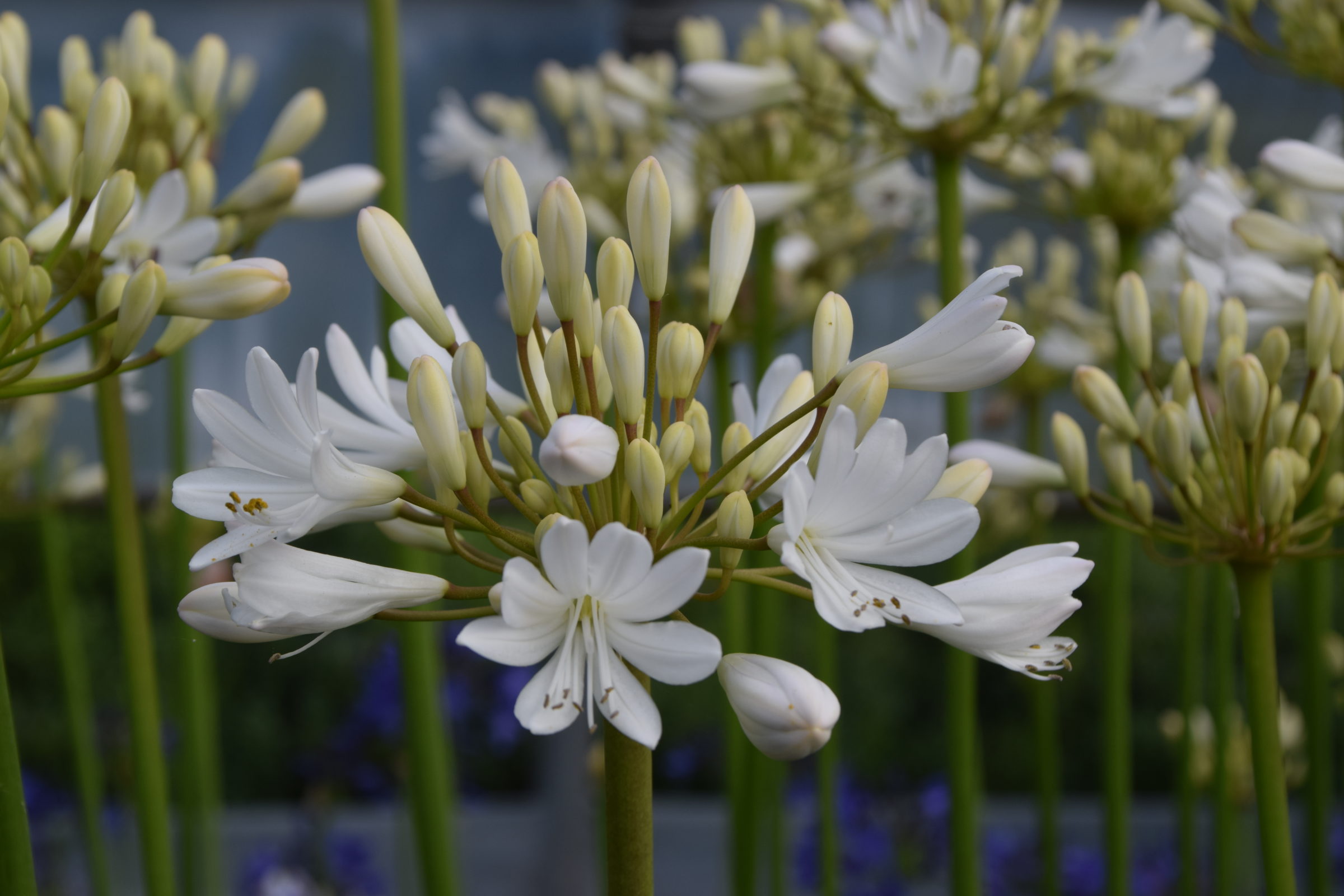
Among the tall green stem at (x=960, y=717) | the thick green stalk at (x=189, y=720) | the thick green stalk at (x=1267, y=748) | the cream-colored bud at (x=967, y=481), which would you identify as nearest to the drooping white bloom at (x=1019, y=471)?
the tall green stem at (x=960, y=717)

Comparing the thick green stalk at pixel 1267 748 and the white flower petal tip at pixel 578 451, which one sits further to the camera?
the thick green stalk at pixel 1267 748

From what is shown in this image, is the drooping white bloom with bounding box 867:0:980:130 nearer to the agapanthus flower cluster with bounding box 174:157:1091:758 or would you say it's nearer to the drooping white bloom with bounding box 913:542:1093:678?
the agapanthus flower cluster with bounding box 174:157:1091:758

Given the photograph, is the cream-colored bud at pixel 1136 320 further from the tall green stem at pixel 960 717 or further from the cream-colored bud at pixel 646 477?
the cream-colored bud at pixel 646 477

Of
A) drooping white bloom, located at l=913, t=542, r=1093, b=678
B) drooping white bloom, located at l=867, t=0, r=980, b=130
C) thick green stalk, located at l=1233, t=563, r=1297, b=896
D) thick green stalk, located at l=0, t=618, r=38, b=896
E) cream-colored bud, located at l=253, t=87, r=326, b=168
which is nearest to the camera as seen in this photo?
drooping white bloom, located at l=913, t=542, r=1093, b=678

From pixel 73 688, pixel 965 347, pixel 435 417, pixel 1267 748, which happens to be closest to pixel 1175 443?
pixel 1267 748

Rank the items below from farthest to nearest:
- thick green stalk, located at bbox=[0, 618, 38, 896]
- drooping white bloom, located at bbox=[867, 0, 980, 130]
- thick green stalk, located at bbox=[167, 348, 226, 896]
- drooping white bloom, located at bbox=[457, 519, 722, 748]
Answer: thick green stalk, located at bbox=[167, 348, 226, 896] → drooping white bloom, located at bbox=[867, 0, 980, 130] → thick green stalk, located at bbox=[0, 618, 38, 896] → drooping white bloom, located at bbox=[457, 519, 722, 748]

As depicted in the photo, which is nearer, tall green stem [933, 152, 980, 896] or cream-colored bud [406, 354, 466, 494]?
cream-colored bud [406, 354, 466, 494]

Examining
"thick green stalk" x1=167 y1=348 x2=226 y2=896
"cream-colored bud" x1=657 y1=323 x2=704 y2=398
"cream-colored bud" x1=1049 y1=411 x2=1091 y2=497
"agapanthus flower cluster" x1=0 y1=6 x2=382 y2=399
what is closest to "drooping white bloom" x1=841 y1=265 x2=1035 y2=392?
"cream-colored bud" x1=657 y1=323 x2=704 y2=398
